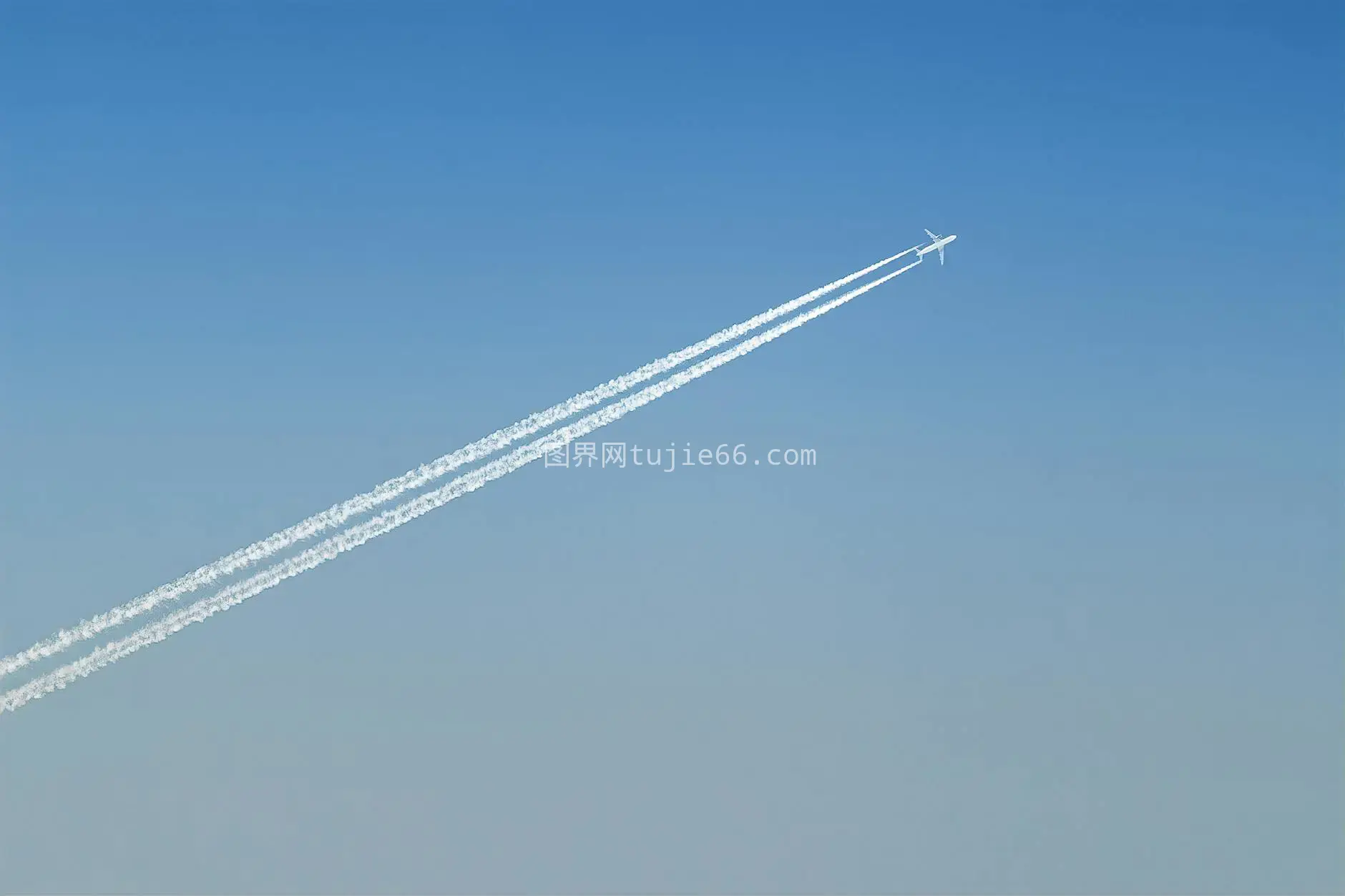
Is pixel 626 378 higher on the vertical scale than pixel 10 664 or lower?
higher

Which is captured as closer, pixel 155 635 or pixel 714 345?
pixel 155 635

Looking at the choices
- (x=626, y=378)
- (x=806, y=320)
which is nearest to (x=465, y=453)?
(x=626, y=378)

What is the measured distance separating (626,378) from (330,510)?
559 cm

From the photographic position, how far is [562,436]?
81.8ft

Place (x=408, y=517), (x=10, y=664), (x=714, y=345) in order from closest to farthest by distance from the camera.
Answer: (x=10, y=664)
(x=408, y=517)
(x=714, y=345)

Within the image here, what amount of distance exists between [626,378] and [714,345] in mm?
1840

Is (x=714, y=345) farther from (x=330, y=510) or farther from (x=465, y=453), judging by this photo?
(x=330, y=510)

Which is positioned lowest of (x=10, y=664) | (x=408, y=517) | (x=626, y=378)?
(x=10, y=664)

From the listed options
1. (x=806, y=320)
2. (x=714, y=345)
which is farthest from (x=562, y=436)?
(x=806, y=320)

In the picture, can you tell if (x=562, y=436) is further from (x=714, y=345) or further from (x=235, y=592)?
(x=235, y=592)

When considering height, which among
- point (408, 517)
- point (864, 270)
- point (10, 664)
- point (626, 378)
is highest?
point (864, 270)

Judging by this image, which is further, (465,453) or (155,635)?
(465,453)

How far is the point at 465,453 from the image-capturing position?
81.0 ft

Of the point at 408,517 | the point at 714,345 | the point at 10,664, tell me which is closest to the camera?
the point at 10,664
